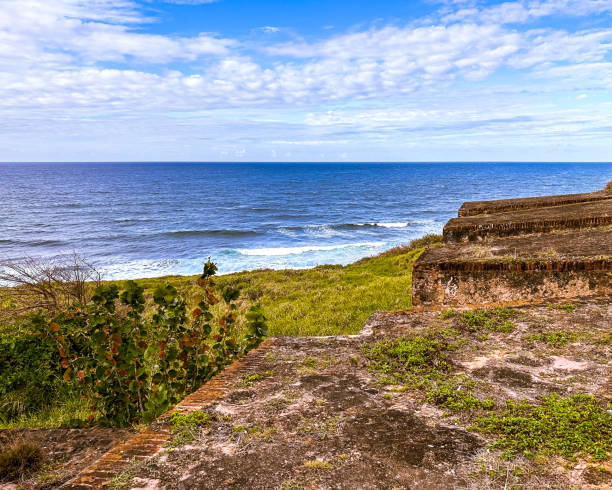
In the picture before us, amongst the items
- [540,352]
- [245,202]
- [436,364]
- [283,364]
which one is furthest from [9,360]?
[245,202]

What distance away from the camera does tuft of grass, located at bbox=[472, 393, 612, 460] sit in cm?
211

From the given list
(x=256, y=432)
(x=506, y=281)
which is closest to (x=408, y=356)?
(x=256, y=432)

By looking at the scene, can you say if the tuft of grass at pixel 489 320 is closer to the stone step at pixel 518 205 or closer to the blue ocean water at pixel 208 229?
the stone step at pixel 518 205

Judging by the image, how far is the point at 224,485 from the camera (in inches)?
77.7

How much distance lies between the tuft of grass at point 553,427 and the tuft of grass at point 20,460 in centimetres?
284

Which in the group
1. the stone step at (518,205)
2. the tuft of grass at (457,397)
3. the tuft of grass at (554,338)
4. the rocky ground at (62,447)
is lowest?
the rocky ground at (62,447)

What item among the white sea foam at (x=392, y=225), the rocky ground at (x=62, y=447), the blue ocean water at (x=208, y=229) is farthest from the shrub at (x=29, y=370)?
the white sea foam at (x=392, y=225)

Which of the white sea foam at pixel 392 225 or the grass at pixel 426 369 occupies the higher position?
the grass at pixel 426 369

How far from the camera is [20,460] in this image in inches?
110

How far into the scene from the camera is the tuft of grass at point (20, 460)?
2734 mm

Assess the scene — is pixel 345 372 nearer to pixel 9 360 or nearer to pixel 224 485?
pixel 224 485

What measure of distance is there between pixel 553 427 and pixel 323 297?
11.5m

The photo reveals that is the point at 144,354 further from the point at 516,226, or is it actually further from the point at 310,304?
the point at 310,304

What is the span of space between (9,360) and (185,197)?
7790cm
